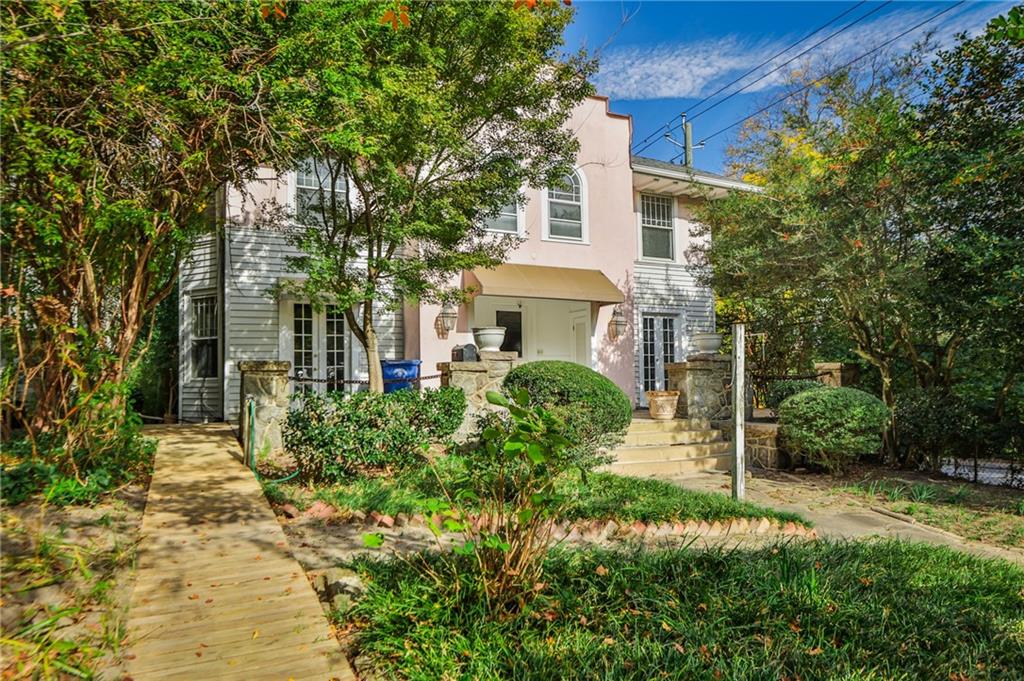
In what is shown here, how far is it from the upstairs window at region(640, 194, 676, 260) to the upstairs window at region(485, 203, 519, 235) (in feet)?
11.8

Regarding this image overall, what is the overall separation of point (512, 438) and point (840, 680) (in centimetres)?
185

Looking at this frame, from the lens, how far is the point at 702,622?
3088mm

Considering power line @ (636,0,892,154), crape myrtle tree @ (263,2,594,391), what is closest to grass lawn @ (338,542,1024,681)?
crape myrtle tree @ (263,2,594,391)

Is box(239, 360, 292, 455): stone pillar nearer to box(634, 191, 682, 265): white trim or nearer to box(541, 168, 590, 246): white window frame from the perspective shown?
box(541, 168, 590, 246): white window frame

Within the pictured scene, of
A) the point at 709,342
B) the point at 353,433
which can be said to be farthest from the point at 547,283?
the point at 353,433

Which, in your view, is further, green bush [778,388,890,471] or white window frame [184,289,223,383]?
white window frame [184,289,223,383]

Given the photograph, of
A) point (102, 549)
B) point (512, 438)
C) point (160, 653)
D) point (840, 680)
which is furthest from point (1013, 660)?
point (102, 549)

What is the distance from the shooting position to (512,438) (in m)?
3.02

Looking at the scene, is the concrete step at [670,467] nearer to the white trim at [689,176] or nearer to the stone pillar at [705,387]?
the stone pillar at [705,387]

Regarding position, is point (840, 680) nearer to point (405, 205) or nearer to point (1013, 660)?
point (1013, 660)

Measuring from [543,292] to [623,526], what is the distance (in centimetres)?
693

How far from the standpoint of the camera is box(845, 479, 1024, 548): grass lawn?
18.9 feet

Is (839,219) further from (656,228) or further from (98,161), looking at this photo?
(98,161)

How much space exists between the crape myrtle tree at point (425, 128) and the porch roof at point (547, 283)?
174 cm
